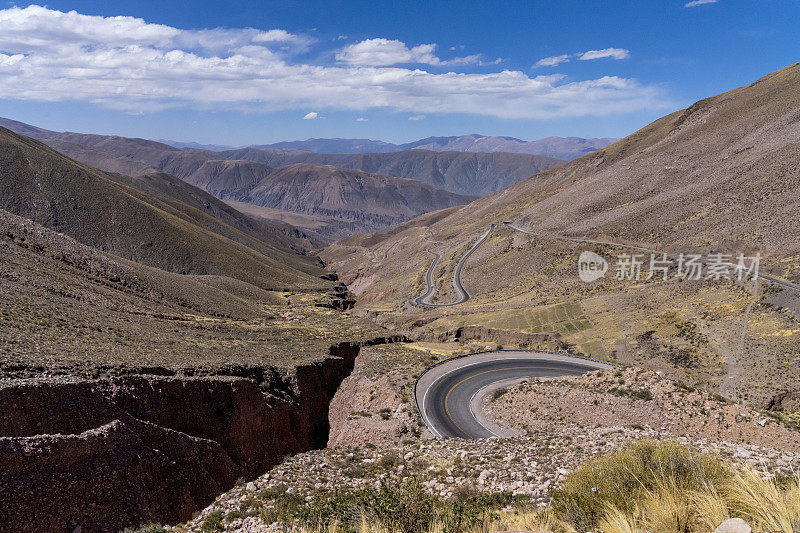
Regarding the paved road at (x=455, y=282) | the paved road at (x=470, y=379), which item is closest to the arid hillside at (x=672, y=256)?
the paved road at (x=455, y=282)

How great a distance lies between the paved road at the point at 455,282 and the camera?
61131 mm

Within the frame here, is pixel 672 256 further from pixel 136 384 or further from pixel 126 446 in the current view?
pixel 126 446

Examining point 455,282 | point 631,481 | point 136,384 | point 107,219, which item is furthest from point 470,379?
point 107,219

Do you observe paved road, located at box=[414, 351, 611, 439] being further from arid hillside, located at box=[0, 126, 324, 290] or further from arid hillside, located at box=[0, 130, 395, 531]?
arid hillside, located at box=[0, 126, 324, 290]

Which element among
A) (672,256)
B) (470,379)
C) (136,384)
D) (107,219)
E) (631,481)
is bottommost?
(470,379)

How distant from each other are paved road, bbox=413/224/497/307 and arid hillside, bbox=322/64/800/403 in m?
1.31

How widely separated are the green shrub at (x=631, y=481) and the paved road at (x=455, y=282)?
4984 centimetres

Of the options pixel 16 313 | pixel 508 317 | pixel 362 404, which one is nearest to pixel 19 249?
pixel 16 313

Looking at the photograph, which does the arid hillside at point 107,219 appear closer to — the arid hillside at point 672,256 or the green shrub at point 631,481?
the arid hillside at point 672,256

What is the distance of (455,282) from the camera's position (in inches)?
2657

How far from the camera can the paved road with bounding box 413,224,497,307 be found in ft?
201

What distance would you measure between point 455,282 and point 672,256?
29.2m

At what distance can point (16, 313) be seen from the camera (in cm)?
2164

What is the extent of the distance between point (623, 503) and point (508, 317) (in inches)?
1523
